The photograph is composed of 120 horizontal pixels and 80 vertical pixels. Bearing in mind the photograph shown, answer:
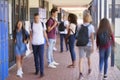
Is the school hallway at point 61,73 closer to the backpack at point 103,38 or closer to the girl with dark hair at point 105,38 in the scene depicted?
the girl with dark hair at point 105,38

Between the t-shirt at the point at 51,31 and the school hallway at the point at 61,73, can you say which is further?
the t-shirt at the point at 51,31

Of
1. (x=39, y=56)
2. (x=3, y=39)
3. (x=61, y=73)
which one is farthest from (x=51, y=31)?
(x=3, y=39)

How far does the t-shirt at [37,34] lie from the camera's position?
31.2ft

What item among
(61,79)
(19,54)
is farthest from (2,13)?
(61,79)

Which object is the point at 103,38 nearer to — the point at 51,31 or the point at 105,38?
the point at 105,38

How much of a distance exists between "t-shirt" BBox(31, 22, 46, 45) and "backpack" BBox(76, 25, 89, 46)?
1017mm

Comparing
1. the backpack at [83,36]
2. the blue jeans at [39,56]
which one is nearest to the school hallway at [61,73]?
the blue jeans at [39,56]

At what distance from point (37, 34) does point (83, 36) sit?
4.15 feet

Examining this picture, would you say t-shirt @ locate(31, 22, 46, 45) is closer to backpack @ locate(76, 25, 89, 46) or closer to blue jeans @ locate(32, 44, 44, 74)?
blue jeans @ locate(32, 44, 44, 74)

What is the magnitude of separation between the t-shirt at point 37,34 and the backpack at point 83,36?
1.02 m

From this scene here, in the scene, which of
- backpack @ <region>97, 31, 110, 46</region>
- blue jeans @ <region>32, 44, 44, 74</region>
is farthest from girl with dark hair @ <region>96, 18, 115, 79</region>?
blue jeans @ <region>32, 44, 44, 74</region>

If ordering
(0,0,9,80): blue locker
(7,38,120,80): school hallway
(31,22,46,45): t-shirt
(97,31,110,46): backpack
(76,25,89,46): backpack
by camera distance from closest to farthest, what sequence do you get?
(0,0,9,80): blue locker < (97,31,110,46): backpack < (76,25,89,46): backpack < (7,38,120,80): school hallway < (31,22,46,45): t-shirt

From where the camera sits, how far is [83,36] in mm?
9211

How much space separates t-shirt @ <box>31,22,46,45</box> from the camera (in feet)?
31.2
